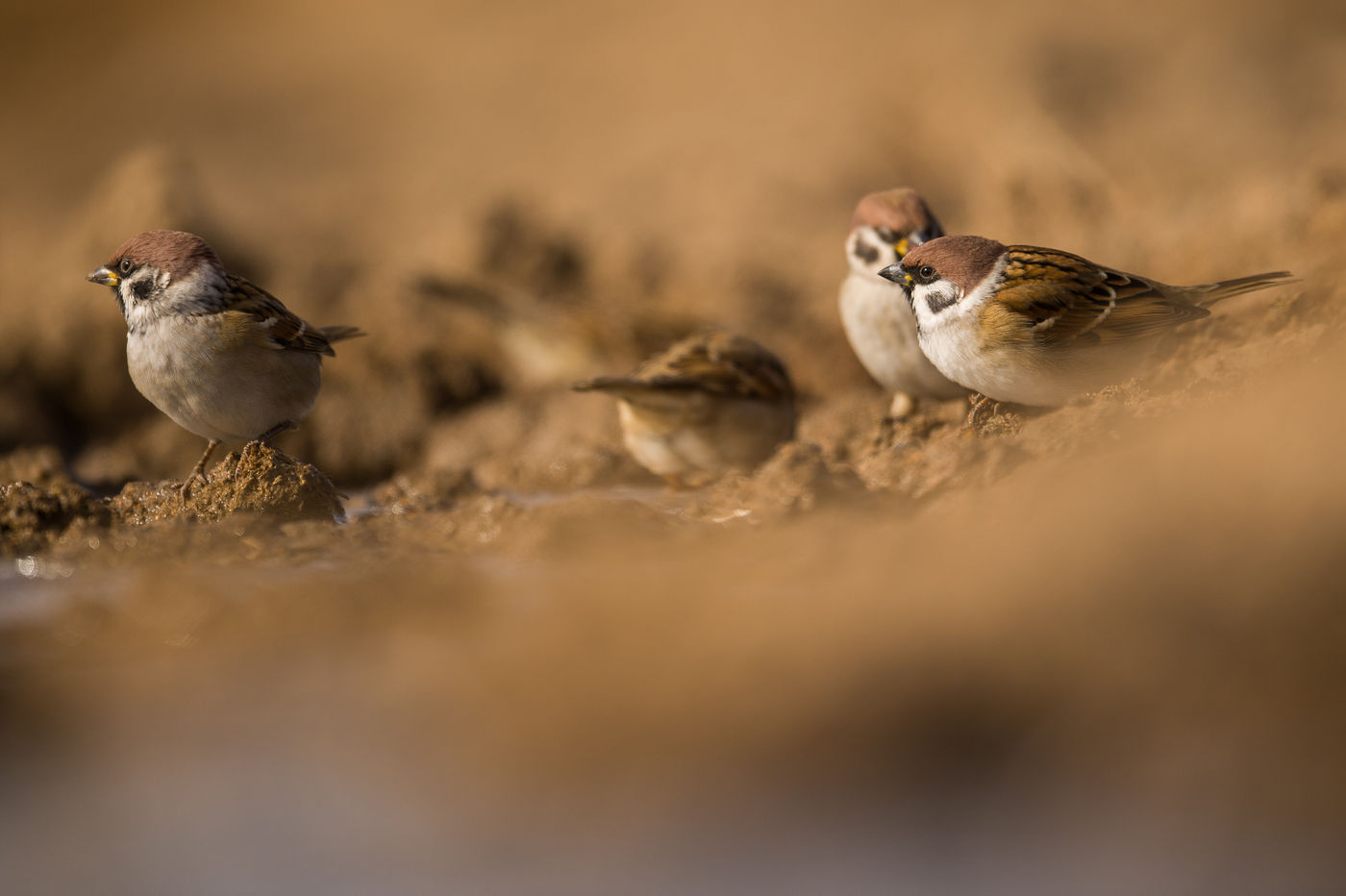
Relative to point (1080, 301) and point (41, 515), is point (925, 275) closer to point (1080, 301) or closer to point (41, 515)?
point (1080, 301)

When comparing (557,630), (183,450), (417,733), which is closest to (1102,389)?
(557,630)

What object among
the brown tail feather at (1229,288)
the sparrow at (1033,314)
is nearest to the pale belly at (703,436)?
the sparrow at (1033,314)

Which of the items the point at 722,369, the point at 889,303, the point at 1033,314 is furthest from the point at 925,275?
the point at 722,369

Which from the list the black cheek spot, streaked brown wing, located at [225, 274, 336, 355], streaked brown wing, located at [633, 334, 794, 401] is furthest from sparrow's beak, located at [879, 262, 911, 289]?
streaked brown wing, located at [225, 274, 336, 355]

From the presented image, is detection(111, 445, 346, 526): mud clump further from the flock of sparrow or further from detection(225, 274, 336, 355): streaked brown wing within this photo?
detection(225, 274, 336, 355): streaked brown wing

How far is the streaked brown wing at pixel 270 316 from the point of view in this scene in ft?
17.0

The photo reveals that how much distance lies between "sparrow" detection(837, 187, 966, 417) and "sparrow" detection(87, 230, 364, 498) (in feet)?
9.09

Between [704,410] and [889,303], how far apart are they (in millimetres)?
1070

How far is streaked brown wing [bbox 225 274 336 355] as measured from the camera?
5.19 meters

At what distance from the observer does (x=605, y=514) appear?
457 cm

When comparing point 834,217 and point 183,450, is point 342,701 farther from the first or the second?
point 834,217

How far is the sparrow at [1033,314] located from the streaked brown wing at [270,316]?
2514 mm

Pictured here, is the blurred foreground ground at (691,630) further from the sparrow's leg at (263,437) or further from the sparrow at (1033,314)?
the sparrow's leg at (263,437)

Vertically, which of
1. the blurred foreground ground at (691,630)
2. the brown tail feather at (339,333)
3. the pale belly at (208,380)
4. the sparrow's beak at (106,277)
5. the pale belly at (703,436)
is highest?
the brown tail feather at (339,333)
